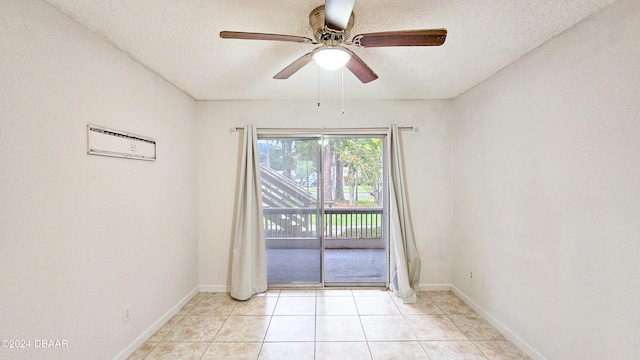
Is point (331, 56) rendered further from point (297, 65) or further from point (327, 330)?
point (327, 330)

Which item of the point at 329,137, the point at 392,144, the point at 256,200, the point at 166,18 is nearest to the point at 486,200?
the point at 392,144

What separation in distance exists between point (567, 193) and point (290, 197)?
2.68m

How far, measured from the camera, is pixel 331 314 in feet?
9.23

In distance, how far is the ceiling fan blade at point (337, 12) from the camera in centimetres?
118

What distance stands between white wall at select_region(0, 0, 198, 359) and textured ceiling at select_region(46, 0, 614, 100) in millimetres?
251

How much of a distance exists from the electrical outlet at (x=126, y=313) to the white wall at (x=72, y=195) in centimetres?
4

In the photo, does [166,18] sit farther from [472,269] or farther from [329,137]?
[472,269]

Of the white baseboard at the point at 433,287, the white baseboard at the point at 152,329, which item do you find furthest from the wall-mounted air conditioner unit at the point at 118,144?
the white baseboard at the point at 433,287

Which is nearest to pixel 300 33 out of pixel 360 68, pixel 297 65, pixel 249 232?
pixel 297 65

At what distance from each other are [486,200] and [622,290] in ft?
4.28

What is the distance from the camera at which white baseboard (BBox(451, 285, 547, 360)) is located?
208 cm

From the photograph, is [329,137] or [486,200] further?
[329,137]

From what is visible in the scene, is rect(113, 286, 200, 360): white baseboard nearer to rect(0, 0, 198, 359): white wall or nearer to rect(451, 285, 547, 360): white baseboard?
rect(0, 0, 198, 359): white wall

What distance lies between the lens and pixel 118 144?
2.05m
